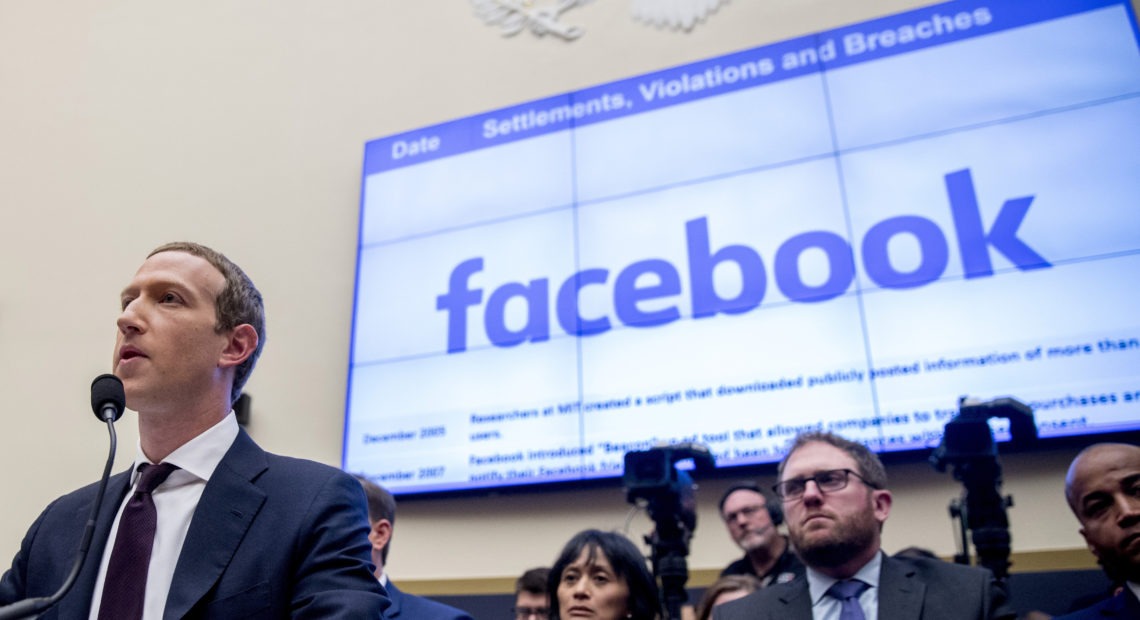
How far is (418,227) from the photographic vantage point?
12.4ft

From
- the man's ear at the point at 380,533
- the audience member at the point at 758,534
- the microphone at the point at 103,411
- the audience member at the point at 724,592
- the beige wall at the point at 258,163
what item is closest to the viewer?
the microphone at the point at 103,411

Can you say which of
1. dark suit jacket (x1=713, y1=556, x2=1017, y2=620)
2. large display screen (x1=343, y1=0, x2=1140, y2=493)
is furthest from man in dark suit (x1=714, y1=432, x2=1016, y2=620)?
large display screen (x1=343, y1=0, x2=1140, y2=493)

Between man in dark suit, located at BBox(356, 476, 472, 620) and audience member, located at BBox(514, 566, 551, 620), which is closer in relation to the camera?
man in dark suit, located at BBox(356, 476, 472, 620)

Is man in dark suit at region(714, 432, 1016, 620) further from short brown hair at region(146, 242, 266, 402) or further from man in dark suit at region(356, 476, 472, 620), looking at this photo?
short brown hair at region(146, 242, 266, 402)

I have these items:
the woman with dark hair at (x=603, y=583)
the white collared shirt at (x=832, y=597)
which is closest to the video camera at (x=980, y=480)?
the white collared shirt at (x=832, y=597)

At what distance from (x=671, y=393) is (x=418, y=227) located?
1.38m

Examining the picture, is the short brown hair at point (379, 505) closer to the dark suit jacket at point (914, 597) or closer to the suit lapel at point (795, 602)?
the dark suit jacket at point (914, 597)

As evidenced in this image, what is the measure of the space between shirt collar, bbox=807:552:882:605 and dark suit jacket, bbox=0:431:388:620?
3.95ft

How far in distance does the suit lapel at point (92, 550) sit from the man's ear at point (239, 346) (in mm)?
209

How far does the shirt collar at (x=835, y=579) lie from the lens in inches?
76.9

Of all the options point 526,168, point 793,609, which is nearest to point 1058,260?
point 793,609

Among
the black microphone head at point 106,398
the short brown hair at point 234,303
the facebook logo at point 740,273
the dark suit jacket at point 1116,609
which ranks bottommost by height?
the dark suit jacket at point 1116,609

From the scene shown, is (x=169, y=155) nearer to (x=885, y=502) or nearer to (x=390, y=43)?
(x=390, y=43)

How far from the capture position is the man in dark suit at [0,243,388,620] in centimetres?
103
